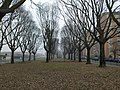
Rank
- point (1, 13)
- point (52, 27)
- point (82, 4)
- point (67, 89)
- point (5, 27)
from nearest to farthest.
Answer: point (1, 13), point (67, 89), point (82, 4), point (5, 27), point (52, 27)

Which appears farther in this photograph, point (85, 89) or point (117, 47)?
point (117, 47)

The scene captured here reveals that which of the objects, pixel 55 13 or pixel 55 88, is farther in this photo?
pixel 55 13

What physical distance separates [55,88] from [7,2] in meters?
4.65

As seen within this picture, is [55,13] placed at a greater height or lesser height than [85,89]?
greater

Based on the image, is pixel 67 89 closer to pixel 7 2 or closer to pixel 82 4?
pixel 7 2

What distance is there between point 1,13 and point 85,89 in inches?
205

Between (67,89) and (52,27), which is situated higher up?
(52,27)

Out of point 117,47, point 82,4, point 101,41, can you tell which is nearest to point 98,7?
point 82,4

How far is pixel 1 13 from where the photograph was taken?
26.5 ft


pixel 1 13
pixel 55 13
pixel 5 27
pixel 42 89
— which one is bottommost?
pixel 42 89

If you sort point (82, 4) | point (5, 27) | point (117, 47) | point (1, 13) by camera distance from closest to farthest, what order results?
point (1, 13) → point (82, 4) → point (5, 27) → point (117, 47)

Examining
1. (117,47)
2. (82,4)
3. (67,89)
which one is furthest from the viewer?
(117,47)

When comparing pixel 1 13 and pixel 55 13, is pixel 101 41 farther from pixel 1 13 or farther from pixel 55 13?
pixel 55 13

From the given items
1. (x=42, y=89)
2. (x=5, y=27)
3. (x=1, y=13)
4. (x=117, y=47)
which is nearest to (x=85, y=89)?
(x=42, y=89)
